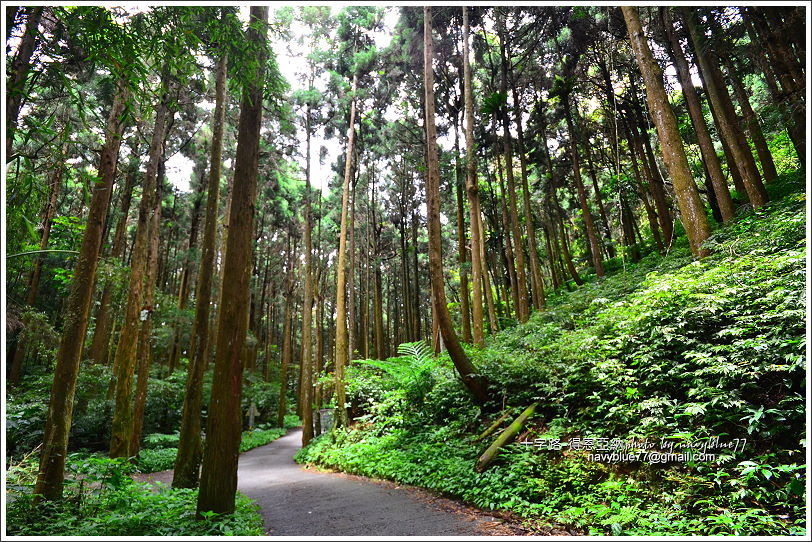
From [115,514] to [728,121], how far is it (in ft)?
50.7

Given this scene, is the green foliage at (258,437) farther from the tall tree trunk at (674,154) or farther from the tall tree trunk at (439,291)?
the tall tree trunk at (674,154)

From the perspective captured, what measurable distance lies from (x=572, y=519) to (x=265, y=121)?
18.0 metres

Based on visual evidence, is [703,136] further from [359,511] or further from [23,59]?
[23,59]

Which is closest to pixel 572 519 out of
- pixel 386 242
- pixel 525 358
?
pixel 525 358

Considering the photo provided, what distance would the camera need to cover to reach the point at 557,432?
5711 mm

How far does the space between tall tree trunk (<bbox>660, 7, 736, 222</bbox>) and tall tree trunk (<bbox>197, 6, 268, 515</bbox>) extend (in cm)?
1159

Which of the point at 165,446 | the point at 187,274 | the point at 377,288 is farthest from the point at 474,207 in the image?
the point at 187,274

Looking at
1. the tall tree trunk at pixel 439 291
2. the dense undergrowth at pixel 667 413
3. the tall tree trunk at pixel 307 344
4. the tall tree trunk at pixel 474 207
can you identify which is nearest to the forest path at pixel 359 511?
the dense undergrowth at pixel 667 413

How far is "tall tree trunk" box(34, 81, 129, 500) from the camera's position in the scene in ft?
17.1

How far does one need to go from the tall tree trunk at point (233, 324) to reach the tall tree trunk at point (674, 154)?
7.91 metres

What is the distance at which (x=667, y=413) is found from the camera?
4.79 metres

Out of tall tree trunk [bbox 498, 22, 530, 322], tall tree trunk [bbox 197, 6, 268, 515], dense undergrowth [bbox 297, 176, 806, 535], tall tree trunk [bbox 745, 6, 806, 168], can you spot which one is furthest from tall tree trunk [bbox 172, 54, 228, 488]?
tall tree trunk [bbox 745, 6, 806, 168]

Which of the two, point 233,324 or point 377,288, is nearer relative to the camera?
point 233,324

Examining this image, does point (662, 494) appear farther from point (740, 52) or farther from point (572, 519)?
point (740, 52)
